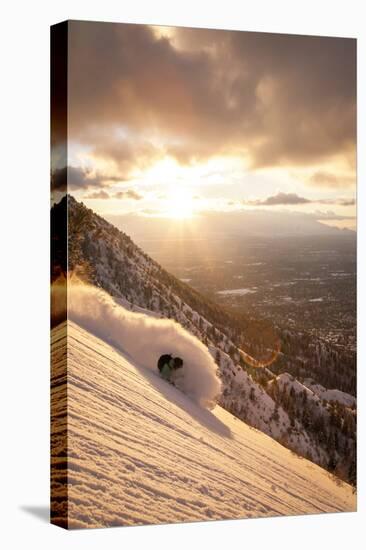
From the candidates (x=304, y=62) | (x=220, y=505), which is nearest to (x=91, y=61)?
(x=304, y=62)

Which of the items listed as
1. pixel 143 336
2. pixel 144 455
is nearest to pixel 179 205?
pixel 143 336

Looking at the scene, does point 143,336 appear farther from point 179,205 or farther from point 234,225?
point 234,225

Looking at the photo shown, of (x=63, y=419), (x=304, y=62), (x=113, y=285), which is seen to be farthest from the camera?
(x=304, y=62)

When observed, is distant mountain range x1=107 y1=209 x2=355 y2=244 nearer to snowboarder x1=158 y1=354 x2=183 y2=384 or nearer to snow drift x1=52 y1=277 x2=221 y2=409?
snow drift x1=52 y1=277 x2=221 y2=409

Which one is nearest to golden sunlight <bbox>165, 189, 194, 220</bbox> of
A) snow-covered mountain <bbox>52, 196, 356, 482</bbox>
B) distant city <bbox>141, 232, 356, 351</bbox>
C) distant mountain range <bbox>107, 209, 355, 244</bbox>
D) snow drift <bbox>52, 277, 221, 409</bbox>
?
distant mountain range <bbox>107, 209, 355, 244</bbox>

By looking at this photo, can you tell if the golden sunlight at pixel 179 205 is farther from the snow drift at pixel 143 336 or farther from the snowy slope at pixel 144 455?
the snowy slope at pixel 144 455

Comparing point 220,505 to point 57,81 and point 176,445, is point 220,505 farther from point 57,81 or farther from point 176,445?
point 57,81
